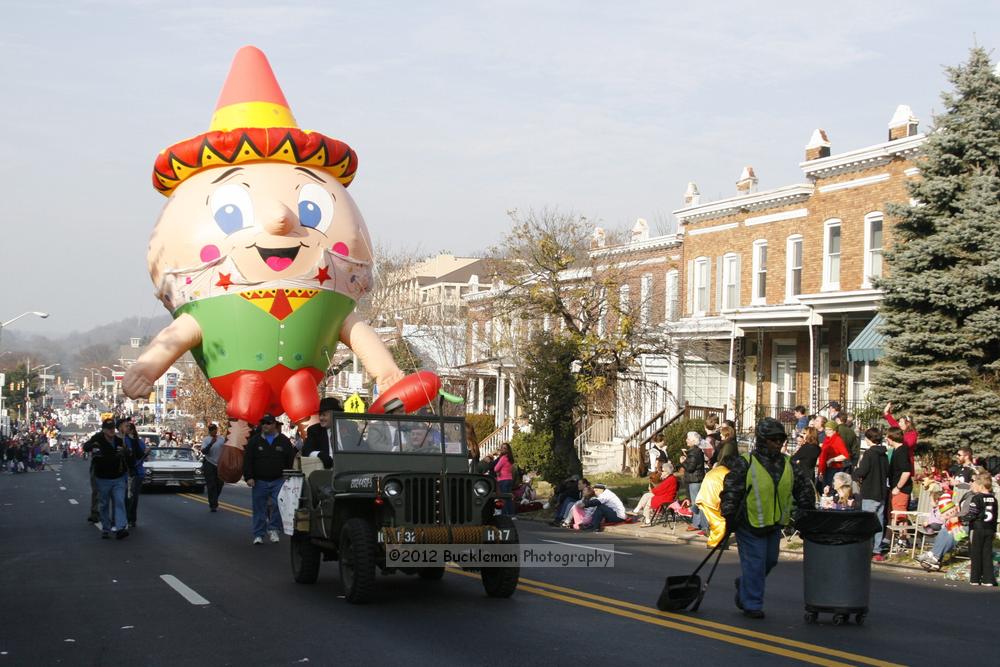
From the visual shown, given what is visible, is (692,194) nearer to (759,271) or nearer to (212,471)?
(759,271)

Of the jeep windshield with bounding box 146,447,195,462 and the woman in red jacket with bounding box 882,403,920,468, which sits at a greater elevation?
the woman in red jacket with bounding box 882,403,920,468

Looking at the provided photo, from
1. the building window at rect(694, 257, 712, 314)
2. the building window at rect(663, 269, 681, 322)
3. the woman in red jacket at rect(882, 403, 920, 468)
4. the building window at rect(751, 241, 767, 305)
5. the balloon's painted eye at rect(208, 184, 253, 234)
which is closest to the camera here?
the woman in red jacket at rect(882, 403, 920, 468)

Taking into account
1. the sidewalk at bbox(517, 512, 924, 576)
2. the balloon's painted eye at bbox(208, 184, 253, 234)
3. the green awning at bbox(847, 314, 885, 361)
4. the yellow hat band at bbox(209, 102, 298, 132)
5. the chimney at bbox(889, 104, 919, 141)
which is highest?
the chimney at bbox(889, 104, 919, 141)

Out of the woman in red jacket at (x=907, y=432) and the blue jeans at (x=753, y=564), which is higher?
the woman in red jacket at (x=907, y=432)

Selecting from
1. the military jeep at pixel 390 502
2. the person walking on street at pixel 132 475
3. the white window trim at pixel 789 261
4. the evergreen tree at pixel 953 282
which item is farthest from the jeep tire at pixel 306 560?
the white window trim at pixel 789 261

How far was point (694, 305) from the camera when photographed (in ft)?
115

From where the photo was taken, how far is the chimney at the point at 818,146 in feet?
102

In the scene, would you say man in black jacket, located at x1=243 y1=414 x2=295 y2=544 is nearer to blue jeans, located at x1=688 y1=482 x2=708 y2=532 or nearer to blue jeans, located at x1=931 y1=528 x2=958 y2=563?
blue jeans, located at x1=688 y1=482 x2=708 y2=532

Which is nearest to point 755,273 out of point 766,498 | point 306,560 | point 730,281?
point 730,281

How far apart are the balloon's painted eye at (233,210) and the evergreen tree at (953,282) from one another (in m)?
11.5

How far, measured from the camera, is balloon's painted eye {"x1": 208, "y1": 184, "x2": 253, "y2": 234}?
18.0 meters

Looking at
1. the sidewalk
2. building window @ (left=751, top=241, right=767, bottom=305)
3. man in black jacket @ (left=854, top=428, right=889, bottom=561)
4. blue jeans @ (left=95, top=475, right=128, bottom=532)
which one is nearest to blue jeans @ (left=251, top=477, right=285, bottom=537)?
blue jeans @ (left=95, top=475, right=128, bottom=532)

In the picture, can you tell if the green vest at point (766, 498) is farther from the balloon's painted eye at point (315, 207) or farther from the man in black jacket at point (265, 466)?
the balloon's painted eye at point (315, 207)

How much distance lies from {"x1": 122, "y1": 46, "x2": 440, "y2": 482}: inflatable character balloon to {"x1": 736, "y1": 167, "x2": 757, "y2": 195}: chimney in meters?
19.6
